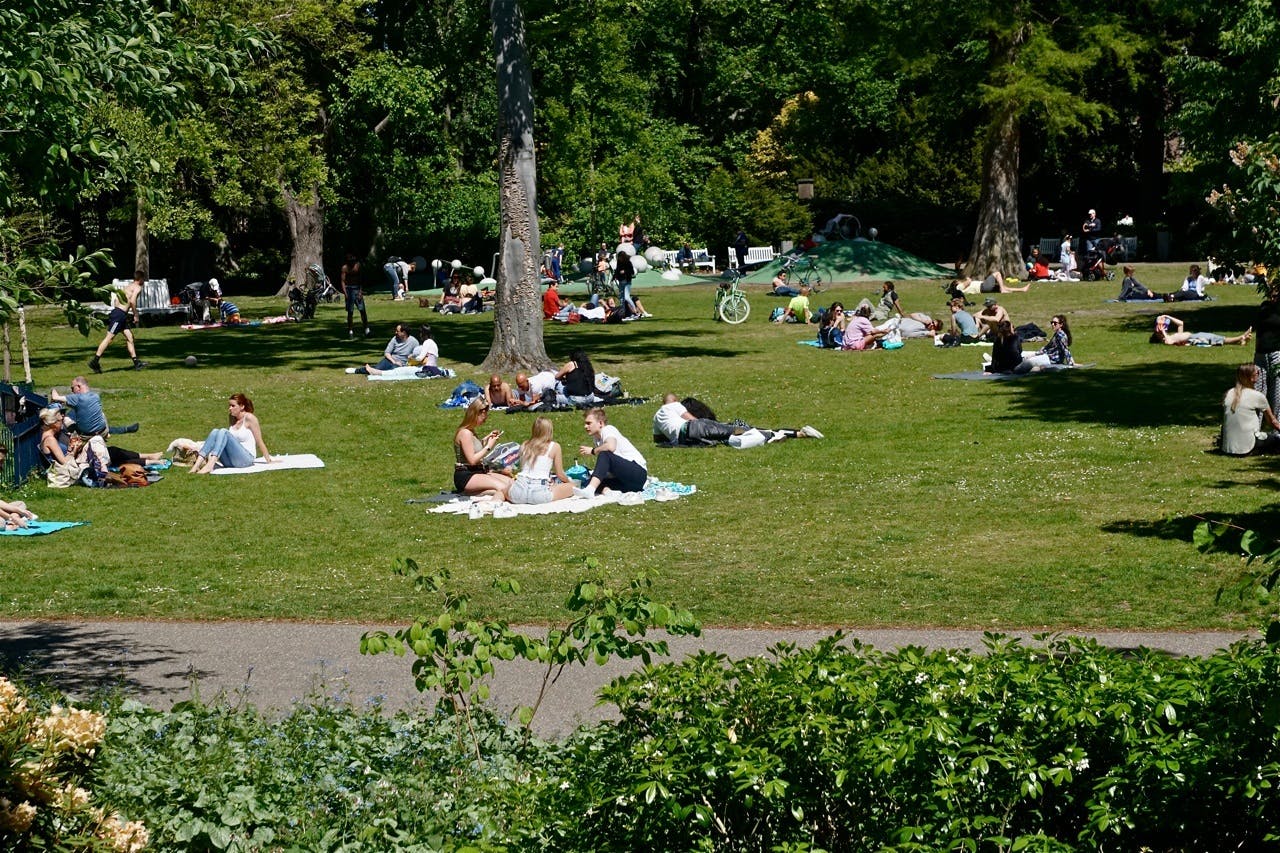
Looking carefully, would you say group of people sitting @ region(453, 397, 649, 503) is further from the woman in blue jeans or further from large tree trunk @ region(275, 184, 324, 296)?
large tree trunk @ region(275, 184, 324, 296)

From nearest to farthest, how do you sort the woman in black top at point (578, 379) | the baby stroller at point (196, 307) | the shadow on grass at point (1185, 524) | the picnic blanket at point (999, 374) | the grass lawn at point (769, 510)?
the grass lawn at point (769, 510), the shadow on grass at point (1185, 524), the woman in black top at point (578, 379), the picnic blanket at point (999, 374), the baby stroller at point (196, 307)

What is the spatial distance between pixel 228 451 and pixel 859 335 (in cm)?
1410

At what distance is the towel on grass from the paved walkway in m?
4.27

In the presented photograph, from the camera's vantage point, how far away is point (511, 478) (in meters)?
16.3

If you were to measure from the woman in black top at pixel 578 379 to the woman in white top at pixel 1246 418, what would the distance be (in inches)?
349

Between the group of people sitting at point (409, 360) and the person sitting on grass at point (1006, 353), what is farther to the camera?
the group of people sitting at point (409, 360)

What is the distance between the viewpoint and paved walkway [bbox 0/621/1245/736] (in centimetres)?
926

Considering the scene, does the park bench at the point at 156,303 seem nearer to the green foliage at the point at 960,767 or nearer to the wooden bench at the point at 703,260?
the wooden bench at the point at 703,260

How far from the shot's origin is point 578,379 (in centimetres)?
2262

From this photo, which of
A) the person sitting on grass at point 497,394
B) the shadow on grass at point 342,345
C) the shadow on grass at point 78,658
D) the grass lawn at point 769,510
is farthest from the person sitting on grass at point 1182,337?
the shadow on grass at point 78,658

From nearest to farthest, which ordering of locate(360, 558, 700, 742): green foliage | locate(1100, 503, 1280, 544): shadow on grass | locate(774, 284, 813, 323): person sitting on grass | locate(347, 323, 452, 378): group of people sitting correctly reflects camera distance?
locate(360, 558, 700, 742): green foliage
locate(1100, 503, 1280, 544): shadow on grass
locate(347, 323, 452, 378): group of people sitting
locate(774, 284, 813, 323): person sitting on grass

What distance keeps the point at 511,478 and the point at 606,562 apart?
3455 mm

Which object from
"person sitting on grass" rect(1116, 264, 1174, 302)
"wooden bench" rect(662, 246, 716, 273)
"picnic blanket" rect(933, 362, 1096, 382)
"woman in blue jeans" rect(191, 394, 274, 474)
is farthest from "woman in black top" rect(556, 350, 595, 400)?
"wooden bench" rect(662, 246, 716, 273)

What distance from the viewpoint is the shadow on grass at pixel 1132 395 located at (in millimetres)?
20422
